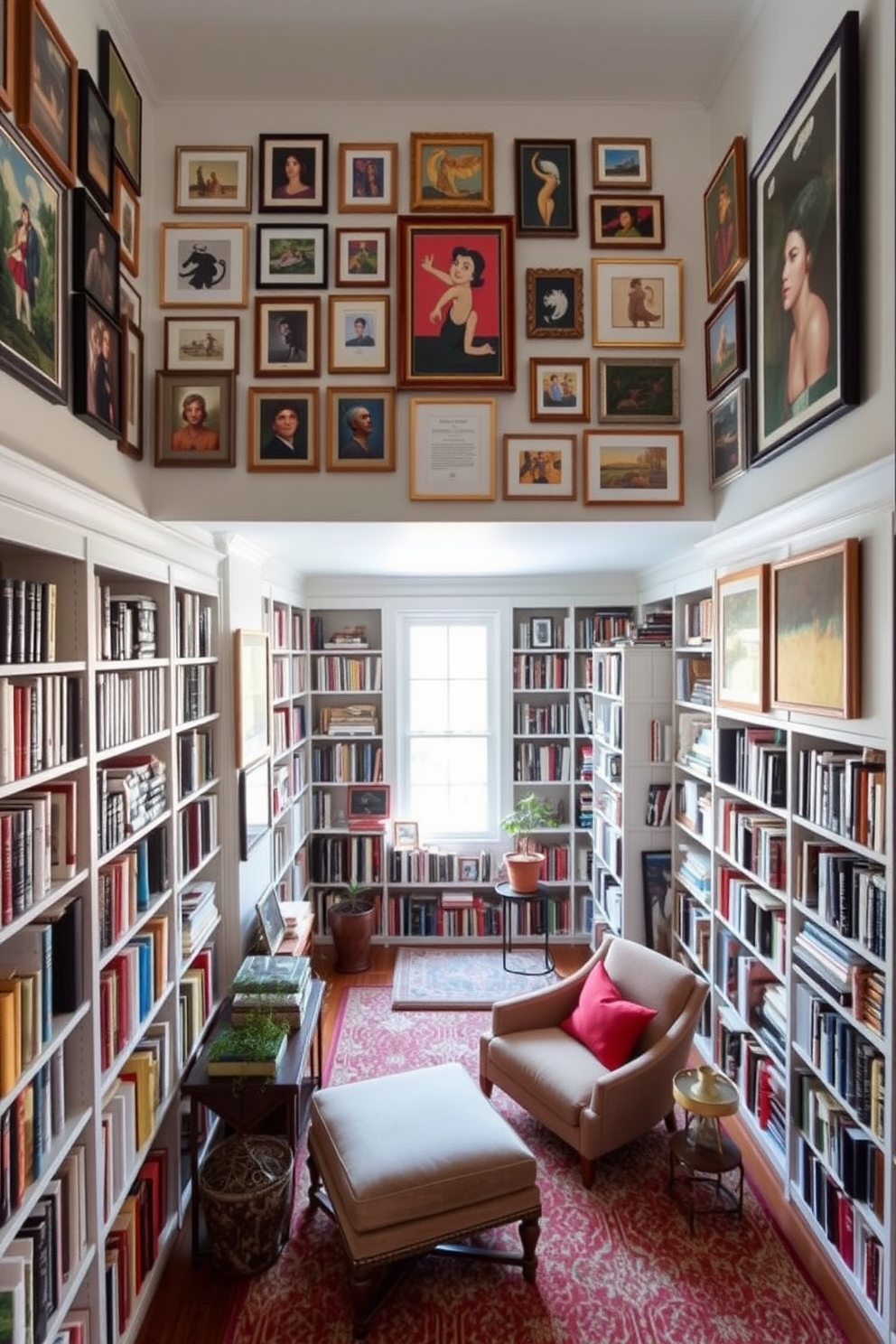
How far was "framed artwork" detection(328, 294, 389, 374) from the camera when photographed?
2.57 metres

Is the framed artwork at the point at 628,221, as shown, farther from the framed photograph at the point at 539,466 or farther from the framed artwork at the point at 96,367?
the framed artwork at the point at 96,367

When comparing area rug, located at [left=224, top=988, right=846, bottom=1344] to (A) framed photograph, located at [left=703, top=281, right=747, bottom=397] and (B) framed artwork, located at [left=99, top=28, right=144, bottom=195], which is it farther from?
(B) framed artwork, located at [left=99, top=28, right=144, bottom=195]

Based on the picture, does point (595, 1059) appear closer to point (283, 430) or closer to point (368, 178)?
point (283, 430)

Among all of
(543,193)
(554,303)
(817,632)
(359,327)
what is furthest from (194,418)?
(817,632)

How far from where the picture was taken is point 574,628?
491cm

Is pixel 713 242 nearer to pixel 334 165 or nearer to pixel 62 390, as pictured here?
pixel 334 165

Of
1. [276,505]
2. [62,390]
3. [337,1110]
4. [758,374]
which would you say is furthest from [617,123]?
[337,1110]

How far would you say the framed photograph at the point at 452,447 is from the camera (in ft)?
8.38

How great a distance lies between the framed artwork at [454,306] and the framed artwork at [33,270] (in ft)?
3.61

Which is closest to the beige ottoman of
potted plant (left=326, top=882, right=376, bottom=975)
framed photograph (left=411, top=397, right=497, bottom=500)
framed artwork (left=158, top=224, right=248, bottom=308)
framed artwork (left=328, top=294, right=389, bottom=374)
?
potted plant (left=326, top=882, right=376, bottom=975)

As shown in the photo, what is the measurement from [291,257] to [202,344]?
0.44m

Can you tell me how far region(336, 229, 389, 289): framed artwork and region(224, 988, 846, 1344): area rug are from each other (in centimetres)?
287

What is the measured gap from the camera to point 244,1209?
223 centimetres

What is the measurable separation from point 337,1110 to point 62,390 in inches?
92.3
